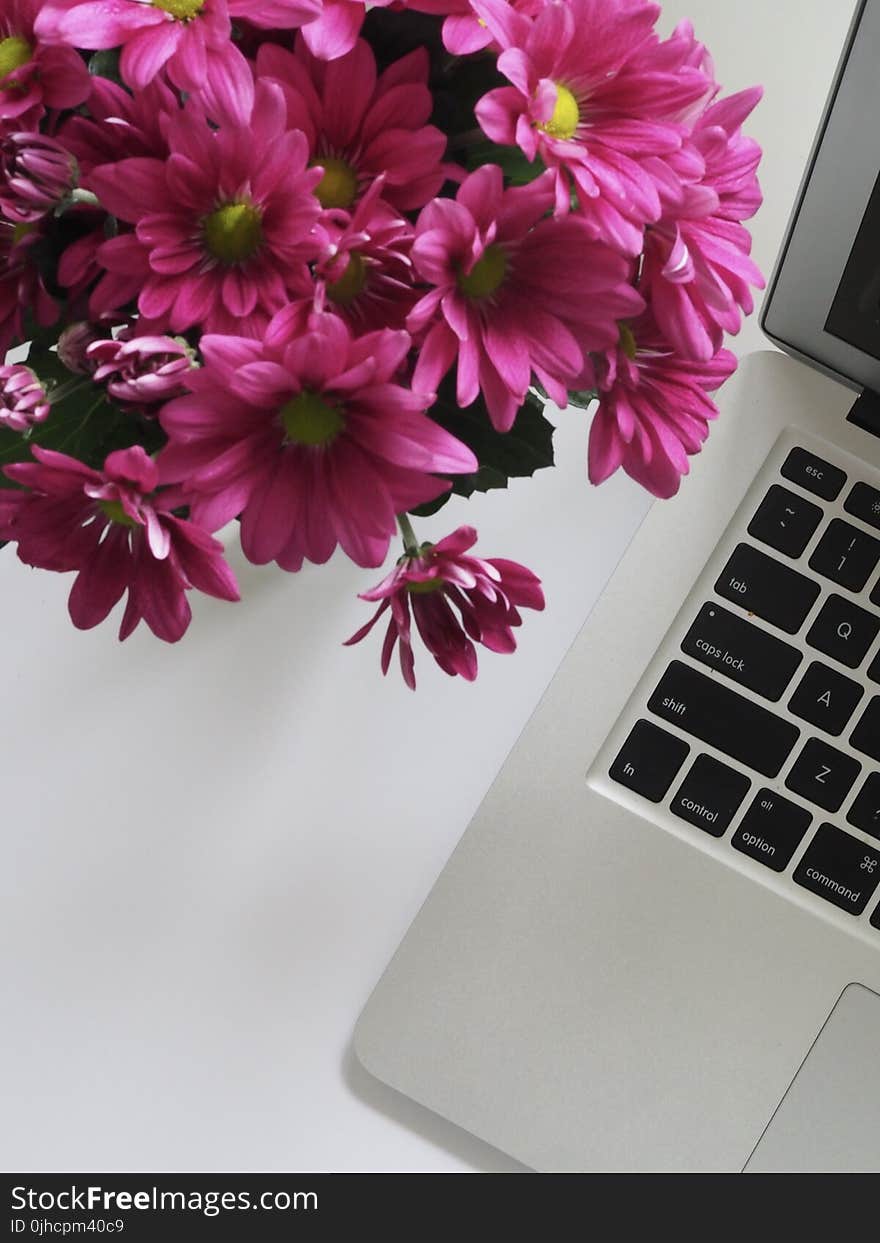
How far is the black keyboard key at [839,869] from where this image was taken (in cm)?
52

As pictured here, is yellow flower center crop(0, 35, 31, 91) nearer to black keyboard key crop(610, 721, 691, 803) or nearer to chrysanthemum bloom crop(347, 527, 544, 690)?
chrysanthemum bloom crop(347, 527, 544, 690)

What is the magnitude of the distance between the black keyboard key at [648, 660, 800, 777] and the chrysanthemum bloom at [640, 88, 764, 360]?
0.24 m

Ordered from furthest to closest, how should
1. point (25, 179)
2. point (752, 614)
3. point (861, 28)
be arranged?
point (752, 614), point (861, 28), point (25, 179)

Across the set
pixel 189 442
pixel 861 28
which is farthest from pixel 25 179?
pixel 861 28

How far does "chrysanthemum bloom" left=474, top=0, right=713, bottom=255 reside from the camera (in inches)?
10.1

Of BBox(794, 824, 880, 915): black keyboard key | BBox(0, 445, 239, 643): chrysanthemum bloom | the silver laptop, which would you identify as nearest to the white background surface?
the silver laptop

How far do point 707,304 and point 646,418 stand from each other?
0.12 feet

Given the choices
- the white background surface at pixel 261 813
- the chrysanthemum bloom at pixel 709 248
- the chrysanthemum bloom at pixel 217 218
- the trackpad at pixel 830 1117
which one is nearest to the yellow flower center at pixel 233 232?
the chrysanthemum bloom at pixel 217 218

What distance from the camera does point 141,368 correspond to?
258 mm

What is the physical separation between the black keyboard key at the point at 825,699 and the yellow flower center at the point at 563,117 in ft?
1.03

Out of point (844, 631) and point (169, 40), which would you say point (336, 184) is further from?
point (844, 631)

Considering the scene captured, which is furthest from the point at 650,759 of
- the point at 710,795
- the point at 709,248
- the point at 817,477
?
the point at 709,248

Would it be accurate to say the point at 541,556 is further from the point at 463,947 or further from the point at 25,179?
the point at 25,179

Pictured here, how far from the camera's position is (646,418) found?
316 millimetres
